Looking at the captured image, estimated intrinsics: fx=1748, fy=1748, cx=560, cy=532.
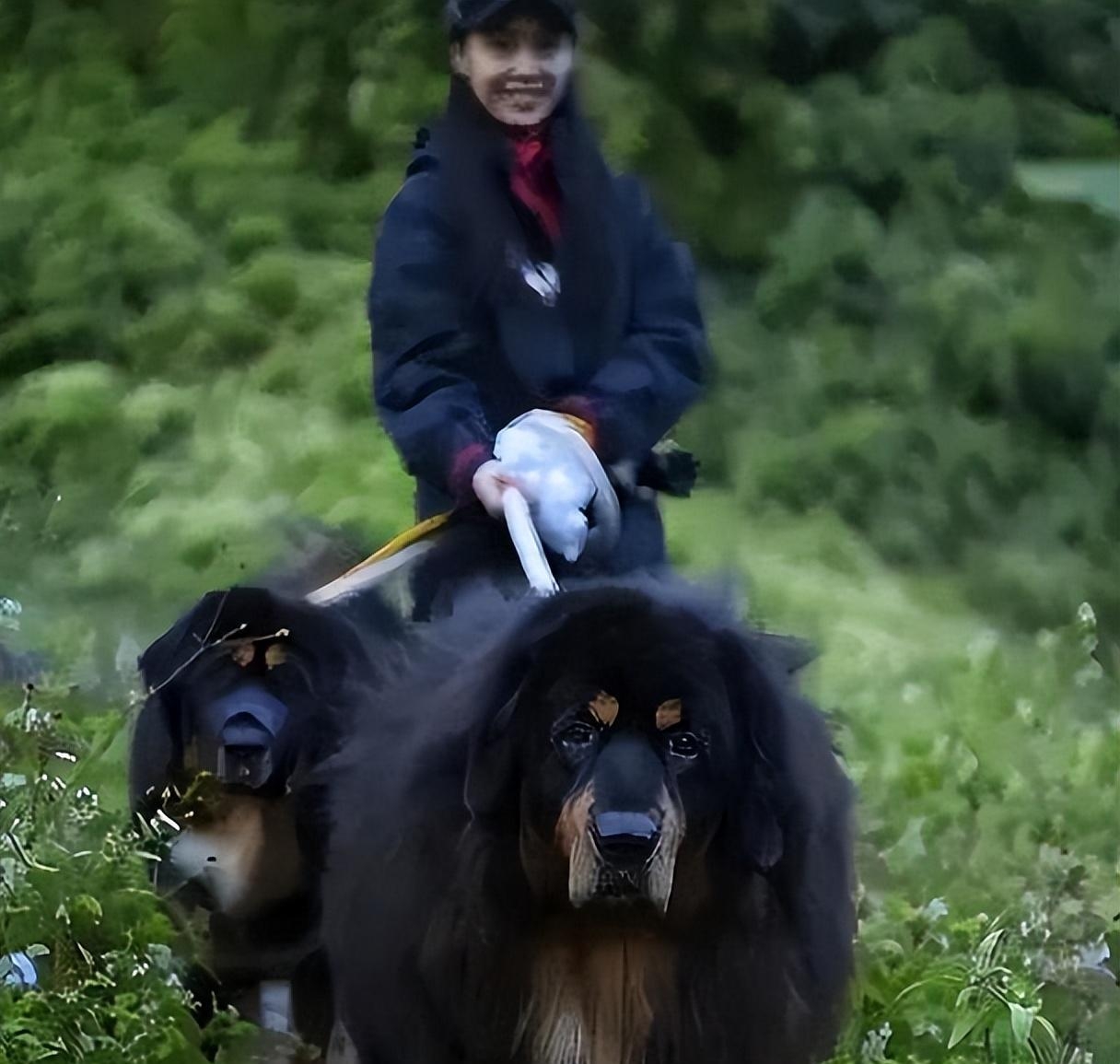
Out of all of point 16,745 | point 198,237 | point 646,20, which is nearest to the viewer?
point 16,745

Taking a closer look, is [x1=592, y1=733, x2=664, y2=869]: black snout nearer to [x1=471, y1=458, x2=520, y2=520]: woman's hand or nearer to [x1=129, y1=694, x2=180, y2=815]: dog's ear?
[x1=471, y1=458, x2=520, y2=520]: woman's hand

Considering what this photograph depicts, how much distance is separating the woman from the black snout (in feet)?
1.66

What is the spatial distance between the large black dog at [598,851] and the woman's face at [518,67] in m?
0.60

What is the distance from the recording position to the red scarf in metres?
2.07

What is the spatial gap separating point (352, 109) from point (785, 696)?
1.23m

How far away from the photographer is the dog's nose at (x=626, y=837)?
5.17ft

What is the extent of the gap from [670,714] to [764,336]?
1.01m

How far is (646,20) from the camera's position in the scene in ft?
8.10

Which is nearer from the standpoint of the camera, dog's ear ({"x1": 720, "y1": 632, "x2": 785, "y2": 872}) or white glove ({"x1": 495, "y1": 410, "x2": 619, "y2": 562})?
dog's ear ({"x1": 720, "y1": 632, "x2": 785, "y2": 872})

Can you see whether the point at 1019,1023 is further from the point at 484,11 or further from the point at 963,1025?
the point at 484,11

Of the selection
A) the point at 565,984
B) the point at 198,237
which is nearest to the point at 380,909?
the point at 565,984

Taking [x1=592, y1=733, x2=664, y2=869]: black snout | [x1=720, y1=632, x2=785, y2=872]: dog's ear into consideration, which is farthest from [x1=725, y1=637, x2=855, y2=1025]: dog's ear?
[x1=592, y1=733, x2=664, y2=869]: black snout

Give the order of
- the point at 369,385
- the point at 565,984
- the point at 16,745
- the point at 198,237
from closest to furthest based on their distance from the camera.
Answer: the point at 565,984, the point at 16,745, the point at 369,385, the point at 198,237

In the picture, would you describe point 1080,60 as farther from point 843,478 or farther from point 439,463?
point 439,463
